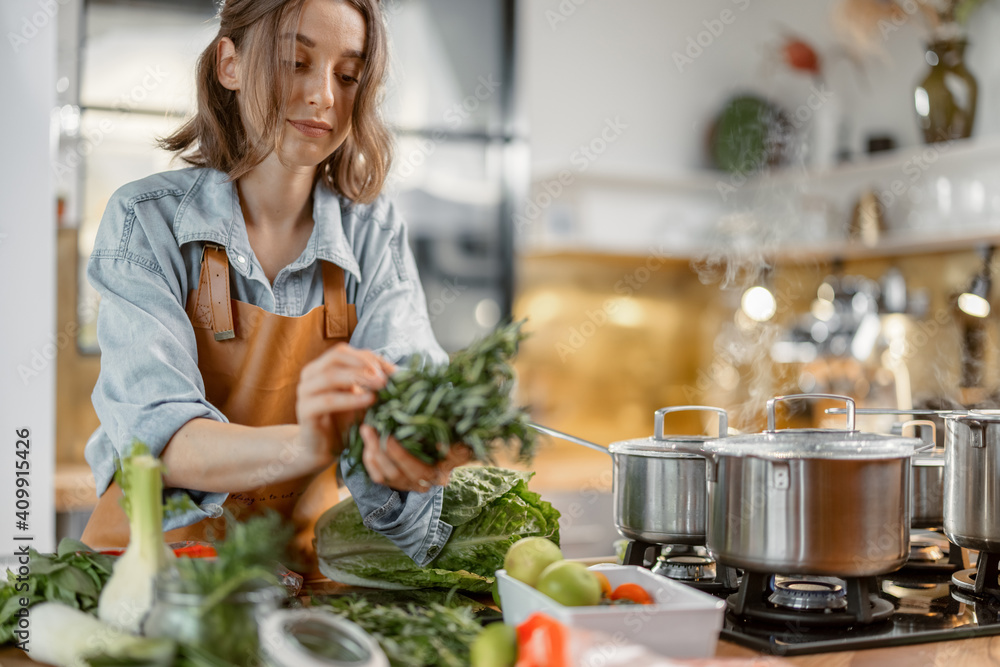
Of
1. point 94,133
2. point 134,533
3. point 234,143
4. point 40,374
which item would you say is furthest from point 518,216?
point 134,533

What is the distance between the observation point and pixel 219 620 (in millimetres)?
891

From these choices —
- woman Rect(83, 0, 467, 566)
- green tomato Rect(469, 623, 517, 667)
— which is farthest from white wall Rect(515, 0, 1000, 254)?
green tomato Rect(469, 623, 517, 667)

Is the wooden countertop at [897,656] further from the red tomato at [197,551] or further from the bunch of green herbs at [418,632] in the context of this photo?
the bunch of green herbs at [418,632]

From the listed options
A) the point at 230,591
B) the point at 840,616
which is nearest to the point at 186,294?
the point at 230,591

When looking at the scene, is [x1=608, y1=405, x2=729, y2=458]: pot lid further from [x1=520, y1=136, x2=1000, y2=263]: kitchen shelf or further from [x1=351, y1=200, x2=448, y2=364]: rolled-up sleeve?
[x1=520, y1=136, x2=1000, y2=263]: kitchen shelf

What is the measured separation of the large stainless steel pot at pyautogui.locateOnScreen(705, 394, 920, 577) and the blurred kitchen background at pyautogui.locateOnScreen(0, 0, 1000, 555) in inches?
98.3

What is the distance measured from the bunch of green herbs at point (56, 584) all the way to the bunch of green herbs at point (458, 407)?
373 millimetres

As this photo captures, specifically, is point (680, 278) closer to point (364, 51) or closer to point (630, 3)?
point (630, 3)

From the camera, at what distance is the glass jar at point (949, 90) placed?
312 centimetres

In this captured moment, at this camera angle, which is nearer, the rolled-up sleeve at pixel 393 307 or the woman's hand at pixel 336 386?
the woman's hand at pixel 336 386

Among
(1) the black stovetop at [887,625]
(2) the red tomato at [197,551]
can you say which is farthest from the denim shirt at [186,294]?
(1) the black stovetop at [887,625]

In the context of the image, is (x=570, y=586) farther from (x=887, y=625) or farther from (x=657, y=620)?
(x=887, y=625)

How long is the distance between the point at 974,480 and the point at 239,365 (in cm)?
114

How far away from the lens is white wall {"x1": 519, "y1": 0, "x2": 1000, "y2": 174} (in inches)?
171
